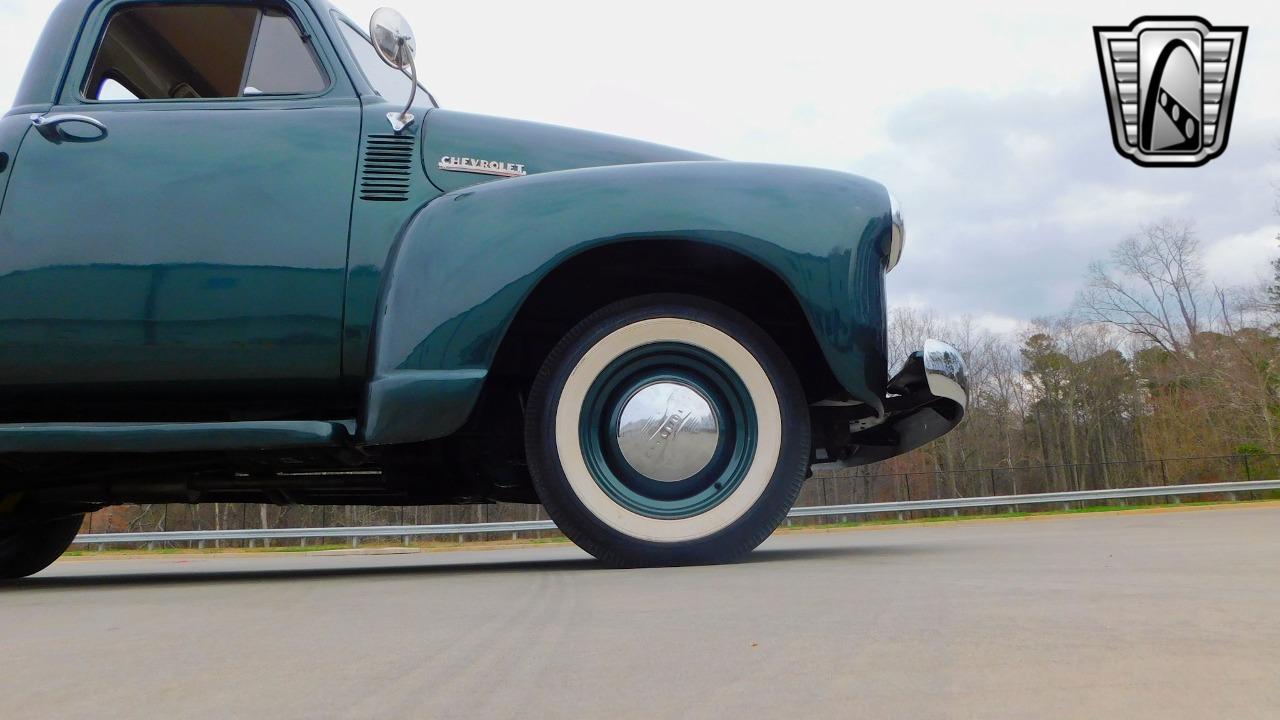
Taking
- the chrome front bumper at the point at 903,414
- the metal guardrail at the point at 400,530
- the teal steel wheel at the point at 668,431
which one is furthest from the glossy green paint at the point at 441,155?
the metal guardrail at the point at 400,530

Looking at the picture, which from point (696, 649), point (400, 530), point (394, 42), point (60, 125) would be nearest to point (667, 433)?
point (696, 649)

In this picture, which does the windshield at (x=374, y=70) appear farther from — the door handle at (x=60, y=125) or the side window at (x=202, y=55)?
the door handle at (x=60, y=125)

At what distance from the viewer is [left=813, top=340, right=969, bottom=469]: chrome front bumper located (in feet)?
9.59

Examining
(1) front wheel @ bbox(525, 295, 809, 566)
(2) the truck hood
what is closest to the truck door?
(2) the truck hood

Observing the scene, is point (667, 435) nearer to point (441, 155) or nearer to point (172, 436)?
point (441, 155)

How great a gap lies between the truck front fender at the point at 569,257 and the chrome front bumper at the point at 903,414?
250 mm

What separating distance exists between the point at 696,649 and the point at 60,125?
2781mm

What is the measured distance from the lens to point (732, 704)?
3.35 ft

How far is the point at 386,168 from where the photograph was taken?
3027 mm

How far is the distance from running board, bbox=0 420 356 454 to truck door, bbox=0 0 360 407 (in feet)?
0.51

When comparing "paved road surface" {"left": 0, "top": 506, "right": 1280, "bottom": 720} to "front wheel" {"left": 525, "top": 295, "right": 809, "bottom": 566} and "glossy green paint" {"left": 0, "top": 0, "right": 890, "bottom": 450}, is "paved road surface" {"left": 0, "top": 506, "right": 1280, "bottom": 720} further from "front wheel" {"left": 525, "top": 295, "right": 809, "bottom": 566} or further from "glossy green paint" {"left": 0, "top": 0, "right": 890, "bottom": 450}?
"glossy green paint" {"left": 0, "top": 0, "right": 890, "bottom": 450}

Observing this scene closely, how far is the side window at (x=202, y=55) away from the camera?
11.0 feet

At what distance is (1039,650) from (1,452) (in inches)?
113

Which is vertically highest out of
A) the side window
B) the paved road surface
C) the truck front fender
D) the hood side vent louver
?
the side window
